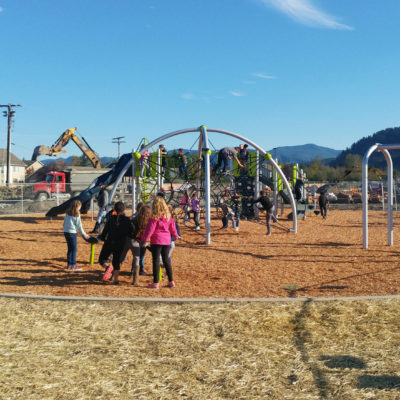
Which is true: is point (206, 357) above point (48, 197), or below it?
below

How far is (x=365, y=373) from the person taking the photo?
451cm

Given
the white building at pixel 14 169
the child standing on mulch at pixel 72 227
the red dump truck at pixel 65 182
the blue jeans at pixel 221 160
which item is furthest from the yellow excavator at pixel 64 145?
the white building at pixel 14 169

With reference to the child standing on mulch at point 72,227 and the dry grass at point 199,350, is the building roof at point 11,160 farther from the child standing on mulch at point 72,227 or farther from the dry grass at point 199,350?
the dry grass at point 199,350

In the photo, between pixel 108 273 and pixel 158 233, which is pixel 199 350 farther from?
pixel 108 273

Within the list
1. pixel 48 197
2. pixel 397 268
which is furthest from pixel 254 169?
pixel 48 197

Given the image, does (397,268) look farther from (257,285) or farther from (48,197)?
(48,197)

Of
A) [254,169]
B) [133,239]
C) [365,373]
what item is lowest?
[365,373]

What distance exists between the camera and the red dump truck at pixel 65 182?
34250mm

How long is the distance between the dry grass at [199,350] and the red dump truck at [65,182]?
28.2 metres

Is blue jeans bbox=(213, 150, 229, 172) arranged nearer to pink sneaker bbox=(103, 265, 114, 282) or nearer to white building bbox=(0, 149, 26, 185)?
pink sneaker bbox=(103, 265, 114, 282)

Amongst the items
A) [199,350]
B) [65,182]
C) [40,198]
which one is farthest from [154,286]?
[65,182]

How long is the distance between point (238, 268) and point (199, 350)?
14.9 ft

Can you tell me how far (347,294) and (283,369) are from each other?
10.1 ft

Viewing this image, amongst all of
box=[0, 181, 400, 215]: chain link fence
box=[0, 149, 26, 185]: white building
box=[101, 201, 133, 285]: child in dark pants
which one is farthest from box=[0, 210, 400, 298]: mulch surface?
box=[0, 149, 26, 185]: white building
